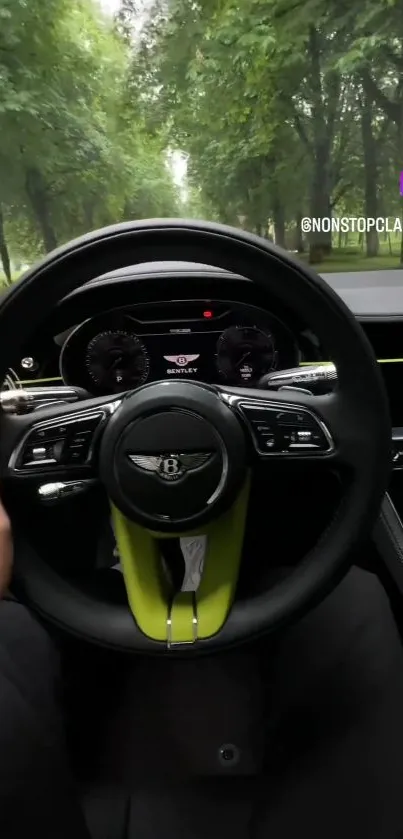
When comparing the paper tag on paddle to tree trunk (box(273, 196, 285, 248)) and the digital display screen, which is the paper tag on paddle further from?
tree trunk (box(273, 196, 285, 248))

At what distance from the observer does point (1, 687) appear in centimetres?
88

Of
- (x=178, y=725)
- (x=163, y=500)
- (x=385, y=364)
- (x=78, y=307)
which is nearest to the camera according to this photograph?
(x=163, y=500)

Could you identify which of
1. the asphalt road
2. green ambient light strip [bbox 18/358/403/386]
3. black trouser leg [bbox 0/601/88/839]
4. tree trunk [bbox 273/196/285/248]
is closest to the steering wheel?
black trouser leg [bbox 0/601/88/839]

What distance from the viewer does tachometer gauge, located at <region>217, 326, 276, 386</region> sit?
164 cm

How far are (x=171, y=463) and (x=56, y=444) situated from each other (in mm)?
129

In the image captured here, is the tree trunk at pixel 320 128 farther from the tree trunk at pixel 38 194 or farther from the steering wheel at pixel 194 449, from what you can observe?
the steering wheel at pixel 194 449

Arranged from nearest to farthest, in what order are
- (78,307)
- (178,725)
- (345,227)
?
1. (178,725)
2. (78,307)
3. (345,227)

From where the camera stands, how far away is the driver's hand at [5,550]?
802 mm

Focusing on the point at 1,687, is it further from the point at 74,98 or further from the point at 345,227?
the point at 74,98

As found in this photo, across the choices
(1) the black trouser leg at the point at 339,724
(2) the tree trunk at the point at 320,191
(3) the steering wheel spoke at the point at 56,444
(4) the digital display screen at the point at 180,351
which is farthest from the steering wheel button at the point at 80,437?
(2) the tree trunk at the point at 320,191

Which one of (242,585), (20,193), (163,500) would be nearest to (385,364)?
(242,585)

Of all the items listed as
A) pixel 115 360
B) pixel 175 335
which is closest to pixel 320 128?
pixel 175 335

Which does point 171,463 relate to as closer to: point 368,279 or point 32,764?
point 32,764

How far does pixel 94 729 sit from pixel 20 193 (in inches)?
68.8
